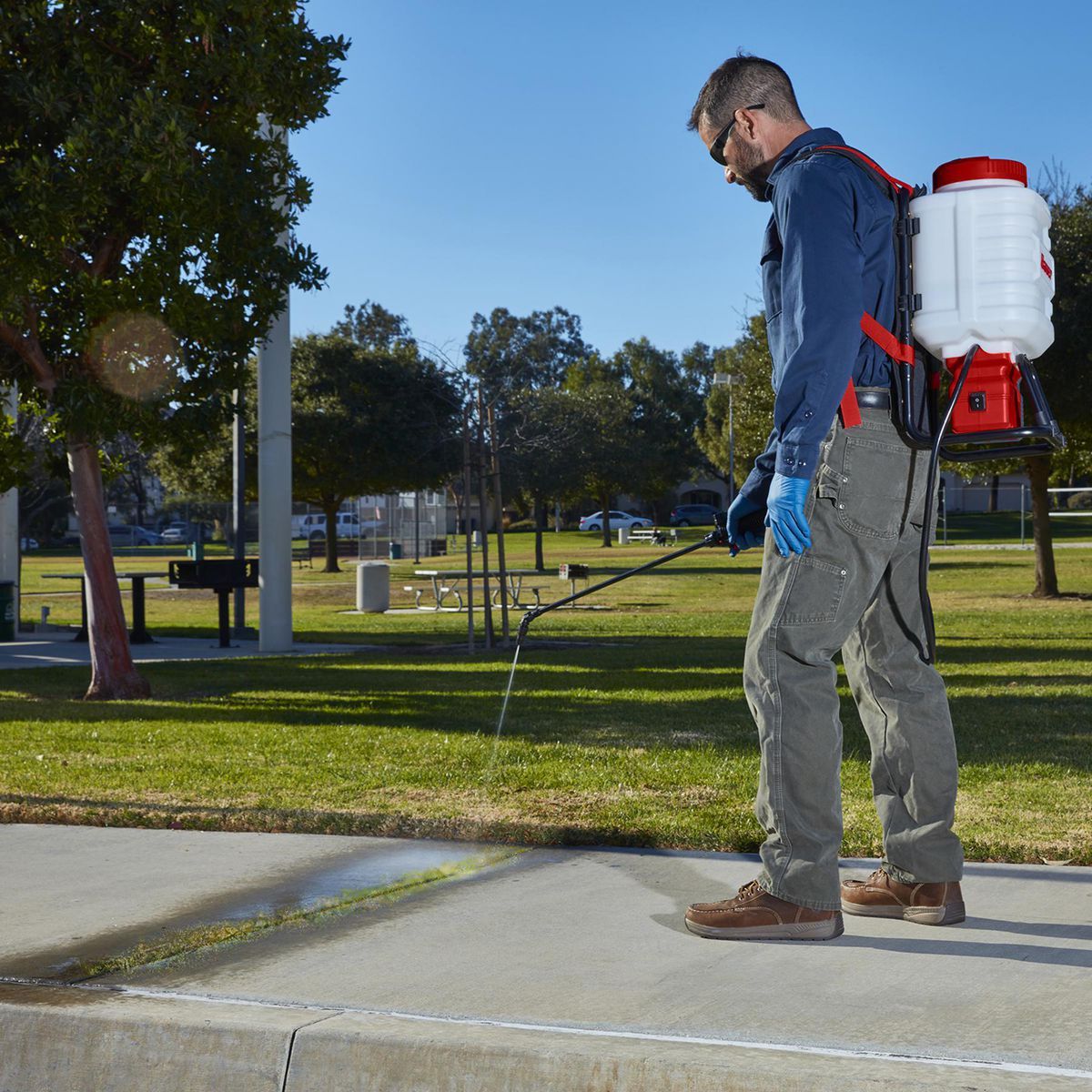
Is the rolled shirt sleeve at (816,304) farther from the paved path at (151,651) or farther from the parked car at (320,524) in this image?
the parked car at (320,524)

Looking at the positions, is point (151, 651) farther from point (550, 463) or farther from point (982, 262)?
point (550, 463)

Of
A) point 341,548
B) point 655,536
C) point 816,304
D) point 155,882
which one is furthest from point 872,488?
point 341,548

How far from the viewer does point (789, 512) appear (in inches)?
150

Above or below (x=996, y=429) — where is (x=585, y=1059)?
below

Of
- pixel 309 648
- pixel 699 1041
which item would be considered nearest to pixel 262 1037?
pixel 699 1041

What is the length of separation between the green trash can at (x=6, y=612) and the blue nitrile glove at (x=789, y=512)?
17.3 m

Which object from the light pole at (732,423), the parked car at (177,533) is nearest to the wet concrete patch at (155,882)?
the light pole at (732,423)

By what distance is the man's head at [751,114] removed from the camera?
4.09m

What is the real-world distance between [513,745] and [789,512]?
480 cm

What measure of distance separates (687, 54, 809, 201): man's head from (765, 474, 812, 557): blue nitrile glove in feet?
3.02

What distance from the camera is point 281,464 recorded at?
16453 millimetres

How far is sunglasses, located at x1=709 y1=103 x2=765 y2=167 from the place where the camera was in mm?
4090

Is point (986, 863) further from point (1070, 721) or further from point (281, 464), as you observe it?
point (281, 464)

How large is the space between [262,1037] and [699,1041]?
3.11ft
